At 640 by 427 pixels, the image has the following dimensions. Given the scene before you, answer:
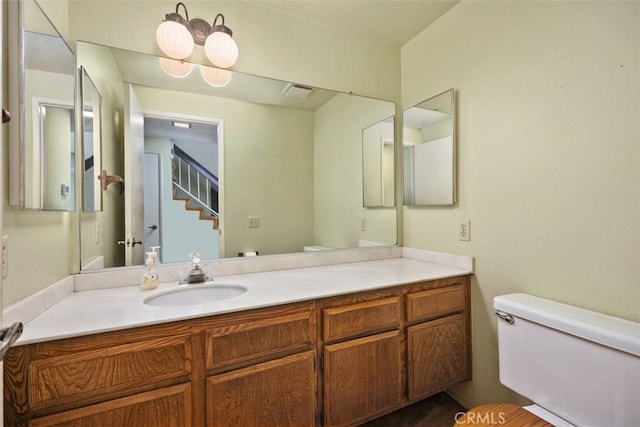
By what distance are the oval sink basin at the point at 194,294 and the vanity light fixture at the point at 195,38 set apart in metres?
1.19

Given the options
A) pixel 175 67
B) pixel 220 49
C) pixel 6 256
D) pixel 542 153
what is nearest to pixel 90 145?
pixel 175 67

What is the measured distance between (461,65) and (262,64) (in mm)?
1190

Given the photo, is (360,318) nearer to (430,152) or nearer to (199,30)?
(430,152)

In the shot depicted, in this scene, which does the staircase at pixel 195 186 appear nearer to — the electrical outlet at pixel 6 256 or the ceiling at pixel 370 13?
the electrical outlet at pixel 6 256

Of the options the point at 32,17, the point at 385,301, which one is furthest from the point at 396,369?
the point at 32,17

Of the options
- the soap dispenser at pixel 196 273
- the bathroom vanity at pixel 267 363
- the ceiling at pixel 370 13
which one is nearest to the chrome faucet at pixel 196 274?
the soap dispenser at pixel 196 273

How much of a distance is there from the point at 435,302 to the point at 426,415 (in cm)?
68

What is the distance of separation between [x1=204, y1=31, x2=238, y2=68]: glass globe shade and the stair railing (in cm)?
52

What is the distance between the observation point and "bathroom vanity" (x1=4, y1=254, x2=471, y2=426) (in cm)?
Result: 86

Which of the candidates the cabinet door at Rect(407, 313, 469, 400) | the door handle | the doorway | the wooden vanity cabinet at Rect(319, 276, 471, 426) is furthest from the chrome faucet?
the cabinet door at Rect(407, 313, 469, 400)

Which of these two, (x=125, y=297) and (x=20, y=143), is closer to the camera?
(x=20, y=143)

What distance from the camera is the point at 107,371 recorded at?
903mm

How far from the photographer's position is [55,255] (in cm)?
113

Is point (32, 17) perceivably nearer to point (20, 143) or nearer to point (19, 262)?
point (20, 143)
